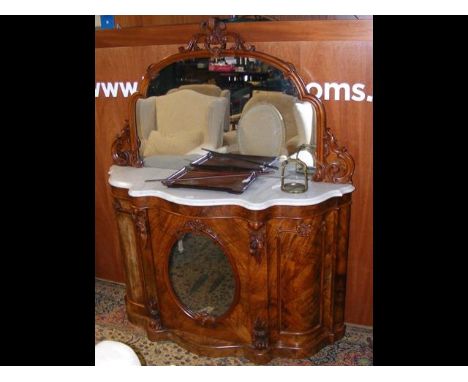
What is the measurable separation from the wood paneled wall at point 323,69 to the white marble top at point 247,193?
0.84 ft

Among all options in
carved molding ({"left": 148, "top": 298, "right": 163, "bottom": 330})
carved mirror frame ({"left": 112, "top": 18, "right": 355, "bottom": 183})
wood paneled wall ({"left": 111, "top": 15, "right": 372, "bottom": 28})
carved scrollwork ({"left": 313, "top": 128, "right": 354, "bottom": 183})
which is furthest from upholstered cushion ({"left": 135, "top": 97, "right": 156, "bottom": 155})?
carved scrollwork ({"left": 313, "top": 128, "right": 354, "bottom": 183})

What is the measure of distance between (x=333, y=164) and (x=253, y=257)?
0.56 m

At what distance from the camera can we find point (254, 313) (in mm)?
2029

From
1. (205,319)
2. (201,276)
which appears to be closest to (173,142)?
(201,276)

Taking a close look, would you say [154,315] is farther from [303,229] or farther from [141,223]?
[303,229]

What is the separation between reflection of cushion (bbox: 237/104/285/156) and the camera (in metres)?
2.08

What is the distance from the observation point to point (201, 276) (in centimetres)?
211

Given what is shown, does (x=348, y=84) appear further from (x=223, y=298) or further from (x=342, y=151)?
(x=223, y=298)

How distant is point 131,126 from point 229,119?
Result: 21.6 inches

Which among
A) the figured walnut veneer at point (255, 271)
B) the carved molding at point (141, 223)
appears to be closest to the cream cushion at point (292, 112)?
the figured walnut veneer at point (255, 271)

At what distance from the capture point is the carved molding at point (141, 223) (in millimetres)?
2059
